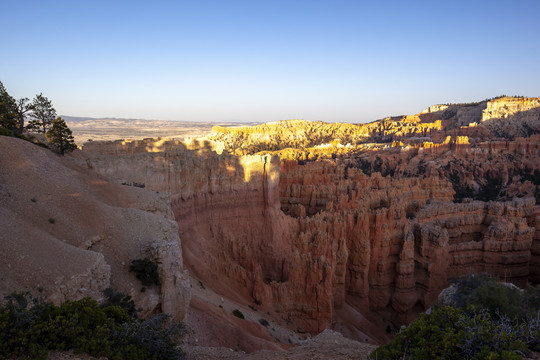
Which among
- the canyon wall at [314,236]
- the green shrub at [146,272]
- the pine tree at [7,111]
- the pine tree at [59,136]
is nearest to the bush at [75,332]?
the green shrub at [146,272]

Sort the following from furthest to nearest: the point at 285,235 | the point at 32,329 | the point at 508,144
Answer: the point at 508,144, the point at 285,235, the point at 32,329

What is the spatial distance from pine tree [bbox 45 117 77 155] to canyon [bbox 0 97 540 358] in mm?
918

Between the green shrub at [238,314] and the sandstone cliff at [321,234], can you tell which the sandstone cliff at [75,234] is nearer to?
the sandstone cliff at [321,234]

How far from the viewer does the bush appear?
6.04 m

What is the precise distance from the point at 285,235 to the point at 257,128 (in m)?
96.9

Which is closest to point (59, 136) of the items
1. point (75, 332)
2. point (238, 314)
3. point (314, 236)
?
point (238, 314)

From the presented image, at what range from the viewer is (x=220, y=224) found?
25.8 metres

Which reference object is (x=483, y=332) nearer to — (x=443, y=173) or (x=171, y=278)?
(x=171, y=278)

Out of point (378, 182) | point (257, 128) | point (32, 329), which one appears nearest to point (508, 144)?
point (378, 182)

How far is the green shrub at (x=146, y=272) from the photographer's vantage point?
11.2m

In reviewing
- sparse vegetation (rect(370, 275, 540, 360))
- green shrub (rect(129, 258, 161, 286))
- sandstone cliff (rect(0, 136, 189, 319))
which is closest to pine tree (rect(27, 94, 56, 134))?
sandstone cliff (rect(0, 136, 189, 319))

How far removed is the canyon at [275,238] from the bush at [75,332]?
6.33 ft

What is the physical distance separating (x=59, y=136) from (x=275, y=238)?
53.4ft

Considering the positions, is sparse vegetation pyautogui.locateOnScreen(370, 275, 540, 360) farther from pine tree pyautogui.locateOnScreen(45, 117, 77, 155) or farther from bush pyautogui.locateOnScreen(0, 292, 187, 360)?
pine tree pyautogui.locateOnScreen(45, 117, 77, 155)
